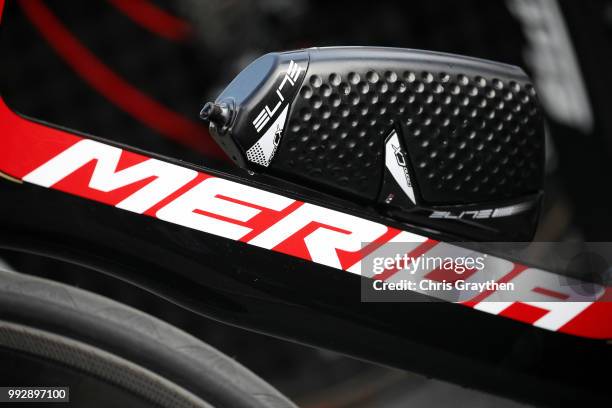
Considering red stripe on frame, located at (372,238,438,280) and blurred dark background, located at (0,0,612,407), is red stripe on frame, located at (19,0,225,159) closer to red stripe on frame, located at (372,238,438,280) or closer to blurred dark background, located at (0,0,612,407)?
blurred dark background, located at (0,0,612,407)

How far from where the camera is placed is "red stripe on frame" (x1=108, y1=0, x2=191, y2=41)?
2.01 metres

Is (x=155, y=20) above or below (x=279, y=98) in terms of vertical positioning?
above

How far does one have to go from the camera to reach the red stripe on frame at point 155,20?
201cm

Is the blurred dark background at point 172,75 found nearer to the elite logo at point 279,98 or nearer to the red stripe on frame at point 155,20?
the red stripe on frame at point 155,20

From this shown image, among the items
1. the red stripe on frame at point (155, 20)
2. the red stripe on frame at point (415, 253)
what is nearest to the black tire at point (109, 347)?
the red stripe on frame at point (415, 253)

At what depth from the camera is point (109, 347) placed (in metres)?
0.60

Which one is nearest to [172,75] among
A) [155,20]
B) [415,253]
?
[155,20]

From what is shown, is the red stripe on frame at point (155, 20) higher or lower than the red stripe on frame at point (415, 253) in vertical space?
higher

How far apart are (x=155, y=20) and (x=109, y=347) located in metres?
1.53

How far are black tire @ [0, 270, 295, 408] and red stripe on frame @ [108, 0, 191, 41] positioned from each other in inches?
58.4

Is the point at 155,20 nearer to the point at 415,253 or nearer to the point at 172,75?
the point at 172,75

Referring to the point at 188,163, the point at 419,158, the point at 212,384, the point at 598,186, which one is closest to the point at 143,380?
the point at 212,384

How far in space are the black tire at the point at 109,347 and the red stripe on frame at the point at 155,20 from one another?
1.48 metres

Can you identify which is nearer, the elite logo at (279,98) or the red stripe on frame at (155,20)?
the elite logo at (279,98)
